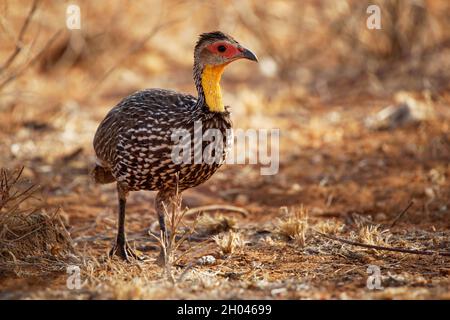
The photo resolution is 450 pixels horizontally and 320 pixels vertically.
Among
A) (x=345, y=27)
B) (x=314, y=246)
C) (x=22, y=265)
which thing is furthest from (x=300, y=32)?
(x=22, y=265)

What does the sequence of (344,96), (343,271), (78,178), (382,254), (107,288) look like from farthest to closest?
(344,96)
(78,178)
(382,254)
(343,271)
(107,288)

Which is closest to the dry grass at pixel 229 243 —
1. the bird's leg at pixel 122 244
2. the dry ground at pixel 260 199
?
the dry ground at pixel 260 199

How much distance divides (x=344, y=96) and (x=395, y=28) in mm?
1494

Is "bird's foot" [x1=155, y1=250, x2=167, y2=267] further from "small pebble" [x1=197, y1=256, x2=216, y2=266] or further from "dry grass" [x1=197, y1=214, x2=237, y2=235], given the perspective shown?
"dry grass" [x1=197, y1=214, x2=237, y2=235]

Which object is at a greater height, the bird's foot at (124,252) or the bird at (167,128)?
the bird at (167,128)

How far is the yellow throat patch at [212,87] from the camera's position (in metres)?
5.54

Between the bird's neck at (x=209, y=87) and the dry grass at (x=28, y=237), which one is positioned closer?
the dry grass at (x=28, y=237)

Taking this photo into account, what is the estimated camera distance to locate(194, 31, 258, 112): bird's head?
Result: 555 cm

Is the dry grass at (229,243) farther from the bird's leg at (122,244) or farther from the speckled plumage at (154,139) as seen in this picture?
the bird's leg at (122,244)

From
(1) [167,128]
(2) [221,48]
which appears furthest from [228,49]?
(1) [167,128]

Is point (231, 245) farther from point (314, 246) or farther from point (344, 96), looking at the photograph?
point (344, 96)

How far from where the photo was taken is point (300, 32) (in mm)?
13172

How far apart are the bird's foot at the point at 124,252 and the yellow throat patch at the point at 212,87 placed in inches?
56.7

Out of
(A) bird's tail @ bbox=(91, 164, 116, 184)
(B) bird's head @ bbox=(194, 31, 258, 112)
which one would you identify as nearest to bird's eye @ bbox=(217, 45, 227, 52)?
(B) bird's head @ bbox=(194, 31, 258, 112)
